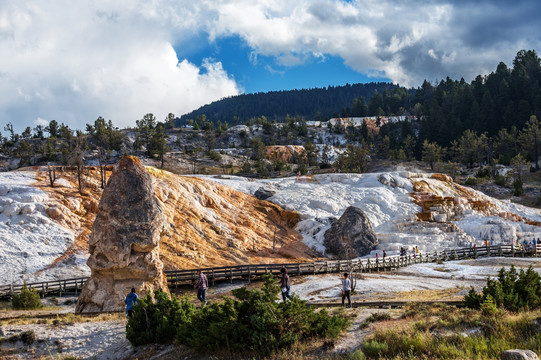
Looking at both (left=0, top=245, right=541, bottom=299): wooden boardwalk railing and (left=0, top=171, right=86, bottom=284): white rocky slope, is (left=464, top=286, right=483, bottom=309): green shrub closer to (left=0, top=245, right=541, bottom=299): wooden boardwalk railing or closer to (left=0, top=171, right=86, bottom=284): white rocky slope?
(left=0, top=245, right=541, bottom=299): wooden boardwalk railing

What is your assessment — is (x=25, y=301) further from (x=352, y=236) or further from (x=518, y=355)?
(x=352, y=236)

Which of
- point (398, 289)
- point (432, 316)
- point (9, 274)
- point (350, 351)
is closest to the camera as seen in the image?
point (350, 351)

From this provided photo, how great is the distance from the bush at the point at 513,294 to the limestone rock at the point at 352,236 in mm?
28482

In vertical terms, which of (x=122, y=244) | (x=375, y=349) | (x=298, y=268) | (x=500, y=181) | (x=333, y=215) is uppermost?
(x=500, y=181)

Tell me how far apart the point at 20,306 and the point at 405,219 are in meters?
41.4

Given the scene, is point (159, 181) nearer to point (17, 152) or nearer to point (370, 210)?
point (370, 210)

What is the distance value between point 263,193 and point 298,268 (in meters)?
22.6

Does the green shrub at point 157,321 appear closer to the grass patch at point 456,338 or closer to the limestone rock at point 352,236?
the grass patch at point 456,338

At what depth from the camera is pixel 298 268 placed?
3216 cm

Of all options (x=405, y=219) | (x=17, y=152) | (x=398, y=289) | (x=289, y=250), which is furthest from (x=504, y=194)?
(x=17, y=152)

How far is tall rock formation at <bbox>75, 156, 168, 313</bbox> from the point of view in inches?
810

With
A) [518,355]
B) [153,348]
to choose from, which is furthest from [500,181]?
[518,355]

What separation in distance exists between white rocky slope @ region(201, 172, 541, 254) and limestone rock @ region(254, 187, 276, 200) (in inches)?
22.2

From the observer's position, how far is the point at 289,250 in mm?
43781
